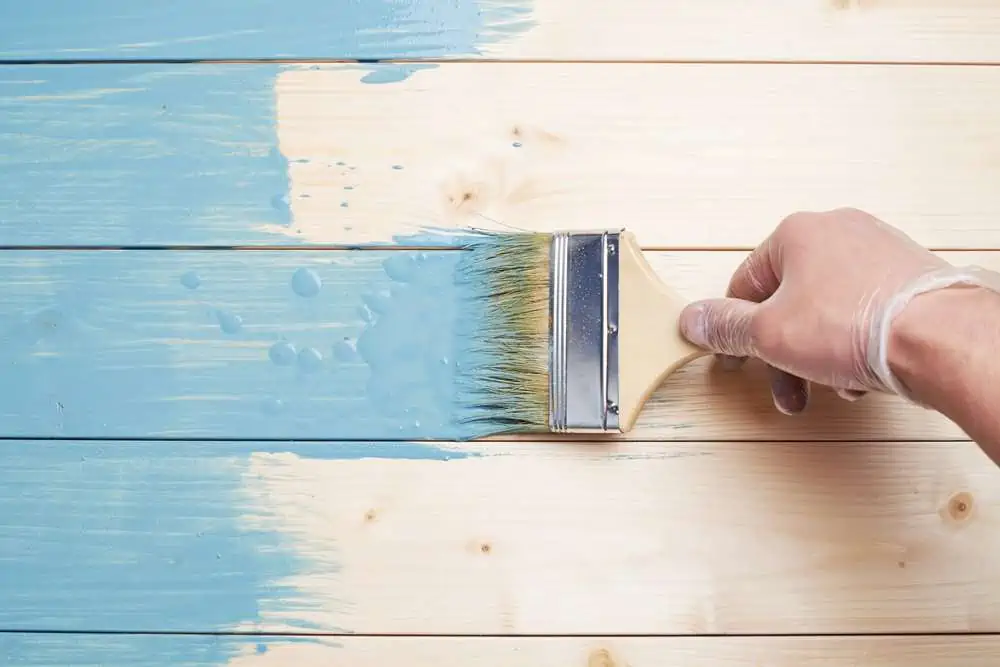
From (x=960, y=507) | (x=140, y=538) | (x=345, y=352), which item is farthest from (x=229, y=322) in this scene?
(x=960, y=507)

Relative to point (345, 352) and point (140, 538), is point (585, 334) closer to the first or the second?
point (345, 352)

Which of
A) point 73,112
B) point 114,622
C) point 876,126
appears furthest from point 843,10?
point 114,622

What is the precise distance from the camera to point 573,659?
92 centimetres

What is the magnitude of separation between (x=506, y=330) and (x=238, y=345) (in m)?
0.32

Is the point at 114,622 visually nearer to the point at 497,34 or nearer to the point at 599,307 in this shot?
the point at 599,307

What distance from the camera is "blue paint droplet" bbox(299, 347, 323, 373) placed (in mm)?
954

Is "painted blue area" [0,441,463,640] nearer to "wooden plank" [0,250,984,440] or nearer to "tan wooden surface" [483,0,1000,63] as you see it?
"wooden plank" [0,250,984,440]

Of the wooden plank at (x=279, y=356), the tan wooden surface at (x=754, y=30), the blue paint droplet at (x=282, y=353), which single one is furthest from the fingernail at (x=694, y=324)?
the blue paint droplet at (x=282, y=353)

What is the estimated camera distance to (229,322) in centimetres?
96

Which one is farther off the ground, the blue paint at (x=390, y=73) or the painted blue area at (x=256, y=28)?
the painted blue area at (x=256, y=28)

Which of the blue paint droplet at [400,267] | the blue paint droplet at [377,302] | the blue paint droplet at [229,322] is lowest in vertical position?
the blue paint droplet at [229,322]

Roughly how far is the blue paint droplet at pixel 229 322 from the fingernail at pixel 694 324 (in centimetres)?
52

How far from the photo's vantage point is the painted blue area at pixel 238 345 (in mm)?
949

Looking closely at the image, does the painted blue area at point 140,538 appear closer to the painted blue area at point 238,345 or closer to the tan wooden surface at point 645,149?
the painted blue area at point 238,345
